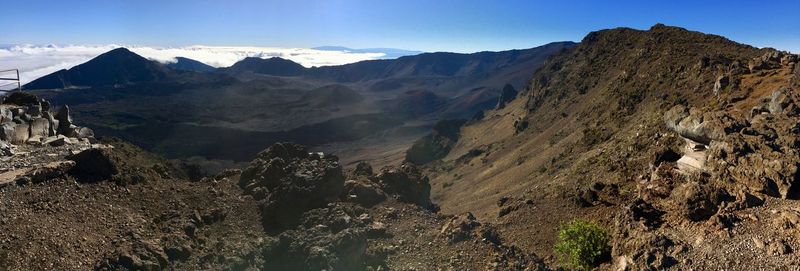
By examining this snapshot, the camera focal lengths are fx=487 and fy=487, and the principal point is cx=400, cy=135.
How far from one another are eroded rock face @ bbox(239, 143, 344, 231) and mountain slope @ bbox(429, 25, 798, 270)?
416 inches

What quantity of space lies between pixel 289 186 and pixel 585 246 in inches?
645

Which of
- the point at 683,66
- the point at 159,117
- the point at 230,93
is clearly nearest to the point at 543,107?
the point at 683,66

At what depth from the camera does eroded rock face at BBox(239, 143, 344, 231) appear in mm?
26766

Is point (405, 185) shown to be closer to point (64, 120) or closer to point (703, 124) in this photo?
point (703, 124)

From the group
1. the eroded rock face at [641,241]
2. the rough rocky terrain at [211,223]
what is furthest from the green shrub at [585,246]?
the rough rocky terrain at [211,223]

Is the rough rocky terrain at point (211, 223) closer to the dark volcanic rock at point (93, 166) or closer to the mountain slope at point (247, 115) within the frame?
the dark volcanic rock at point (93, 166)

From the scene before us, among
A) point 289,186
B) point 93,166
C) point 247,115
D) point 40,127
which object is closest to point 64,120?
point 40,127

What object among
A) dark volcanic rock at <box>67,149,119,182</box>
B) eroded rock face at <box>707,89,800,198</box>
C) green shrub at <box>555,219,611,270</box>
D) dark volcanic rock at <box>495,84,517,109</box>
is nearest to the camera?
eroded rock face at <box>707,89,800,198</box>

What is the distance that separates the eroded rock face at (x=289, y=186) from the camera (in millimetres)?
26766

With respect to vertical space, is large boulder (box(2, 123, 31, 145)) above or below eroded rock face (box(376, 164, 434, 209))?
above

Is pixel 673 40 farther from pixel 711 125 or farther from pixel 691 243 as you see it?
pixel 691 243

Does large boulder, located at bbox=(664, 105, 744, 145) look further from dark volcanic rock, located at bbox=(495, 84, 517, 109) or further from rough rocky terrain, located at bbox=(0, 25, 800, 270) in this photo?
dark volcanic rock, located at bbox=(495, 84, 517, 109)

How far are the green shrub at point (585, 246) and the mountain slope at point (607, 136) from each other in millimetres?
753

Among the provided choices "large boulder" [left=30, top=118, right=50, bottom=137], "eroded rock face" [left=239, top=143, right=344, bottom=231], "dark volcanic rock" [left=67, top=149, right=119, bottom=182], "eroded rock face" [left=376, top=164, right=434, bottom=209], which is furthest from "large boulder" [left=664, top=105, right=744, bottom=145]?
"large boulder" [left=30, top=118, right=50, bottom=137]
